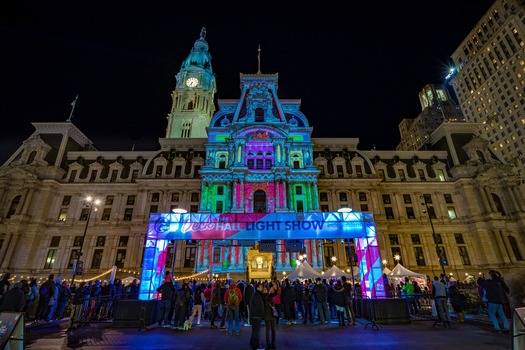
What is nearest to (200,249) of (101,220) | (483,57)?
(101,220)

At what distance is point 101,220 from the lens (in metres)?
41.2

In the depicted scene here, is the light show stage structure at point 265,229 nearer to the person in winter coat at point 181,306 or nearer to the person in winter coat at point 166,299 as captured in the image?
the person in winter coat at point 166,299

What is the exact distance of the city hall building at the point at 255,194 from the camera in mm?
37344

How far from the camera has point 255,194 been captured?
39094 mm

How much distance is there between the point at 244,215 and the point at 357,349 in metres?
9.29

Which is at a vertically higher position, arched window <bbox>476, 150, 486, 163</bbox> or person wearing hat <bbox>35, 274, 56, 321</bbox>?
arched window <bbox>476, 150, 486, 163</bbox>

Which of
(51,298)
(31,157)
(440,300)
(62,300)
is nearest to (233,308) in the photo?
(440,300)

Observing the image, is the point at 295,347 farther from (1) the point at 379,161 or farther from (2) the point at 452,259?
(1) the point at 379,161

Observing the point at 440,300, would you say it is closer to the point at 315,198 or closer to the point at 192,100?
the point at 315,198

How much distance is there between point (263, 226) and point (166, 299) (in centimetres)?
626

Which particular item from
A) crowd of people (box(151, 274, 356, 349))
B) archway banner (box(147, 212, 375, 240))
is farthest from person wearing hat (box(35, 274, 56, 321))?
crowd of people (box(151, 274, 356, 349))

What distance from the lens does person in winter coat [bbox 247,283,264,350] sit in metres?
7.82

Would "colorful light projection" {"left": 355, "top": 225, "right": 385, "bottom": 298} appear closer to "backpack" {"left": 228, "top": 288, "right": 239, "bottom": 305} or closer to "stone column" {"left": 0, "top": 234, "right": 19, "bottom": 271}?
"backpack" {"left": 228, "top": 288, "right": 239, "bottom": 305}

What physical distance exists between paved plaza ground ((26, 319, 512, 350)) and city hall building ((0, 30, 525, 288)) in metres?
21.4
